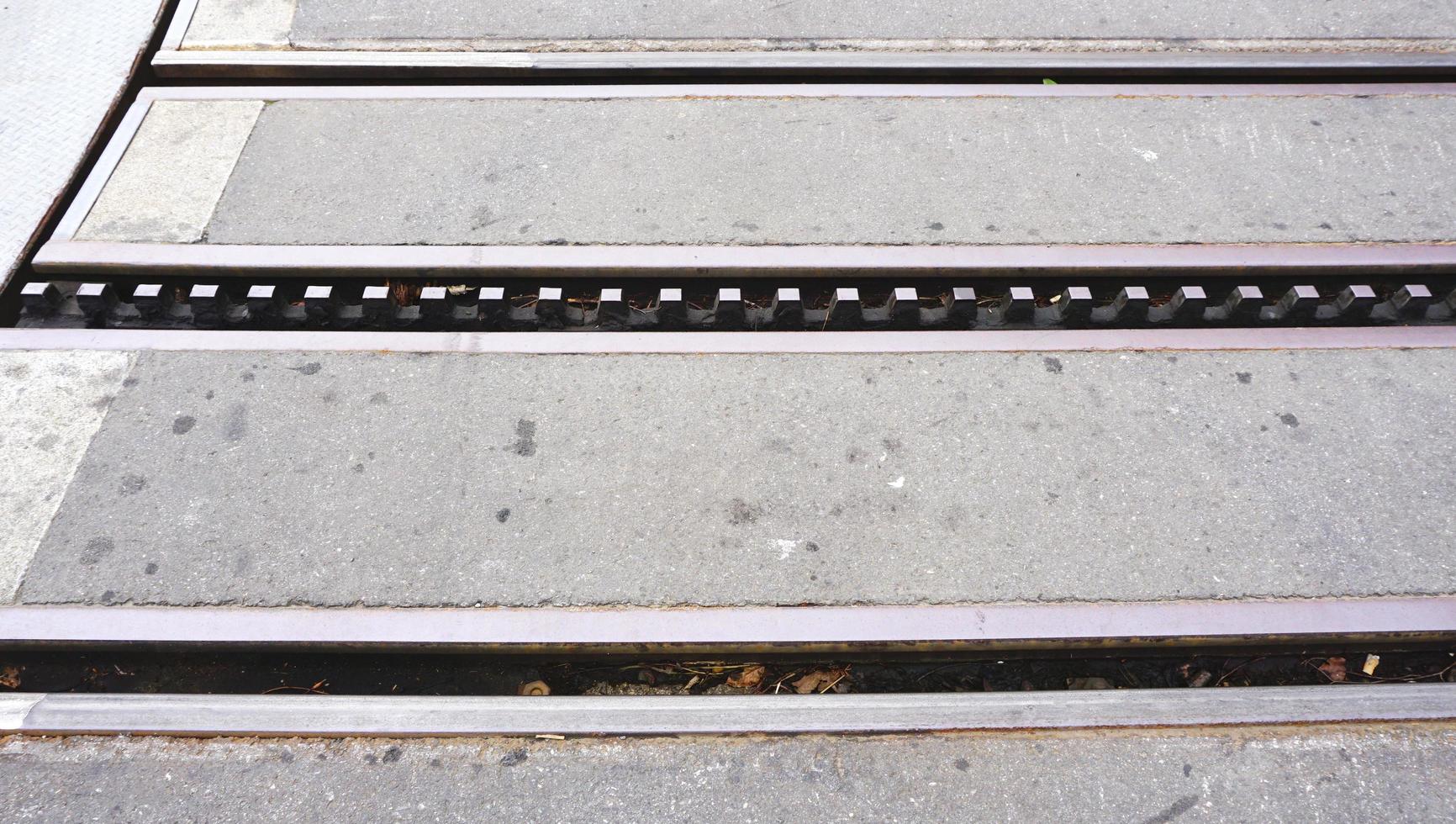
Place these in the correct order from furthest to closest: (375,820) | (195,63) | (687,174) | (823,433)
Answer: (195,63)
(687,174)
(823,433)
(375,820)

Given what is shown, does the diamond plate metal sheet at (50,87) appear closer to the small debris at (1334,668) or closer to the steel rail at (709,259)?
the steel rail at (709,259)

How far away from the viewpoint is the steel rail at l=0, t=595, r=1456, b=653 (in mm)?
2213

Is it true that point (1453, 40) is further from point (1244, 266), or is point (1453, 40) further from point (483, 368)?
point (483, 368)

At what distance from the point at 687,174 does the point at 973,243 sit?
105 centimetres

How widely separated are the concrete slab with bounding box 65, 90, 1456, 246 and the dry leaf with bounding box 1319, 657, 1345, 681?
141 centimetres

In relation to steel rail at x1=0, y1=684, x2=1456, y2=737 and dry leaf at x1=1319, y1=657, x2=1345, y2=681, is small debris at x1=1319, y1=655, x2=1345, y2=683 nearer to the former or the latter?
dry leaf at x1=1319, y1=657, x2=1345, y2=681

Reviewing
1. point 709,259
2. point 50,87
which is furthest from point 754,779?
point 50,87

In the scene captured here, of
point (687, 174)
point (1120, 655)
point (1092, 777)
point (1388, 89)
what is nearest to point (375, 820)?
point (1092, 777)

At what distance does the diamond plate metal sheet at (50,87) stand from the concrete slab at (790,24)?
0.32 metres

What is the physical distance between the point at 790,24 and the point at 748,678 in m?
2.74

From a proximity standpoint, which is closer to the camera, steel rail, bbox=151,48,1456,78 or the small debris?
the small debris

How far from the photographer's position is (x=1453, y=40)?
367 cm

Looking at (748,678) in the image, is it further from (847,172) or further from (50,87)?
(50,87)

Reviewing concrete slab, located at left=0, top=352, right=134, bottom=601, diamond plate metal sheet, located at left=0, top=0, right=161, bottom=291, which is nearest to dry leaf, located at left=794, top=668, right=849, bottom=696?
concrete slab, located at left=0, top=352, right=134, bottom=601
